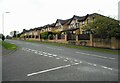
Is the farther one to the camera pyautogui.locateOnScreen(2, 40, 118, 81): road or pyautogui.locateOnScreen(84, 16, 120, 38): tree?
pyautogui.locateOnScreen(84, 16, 120, 38): tree

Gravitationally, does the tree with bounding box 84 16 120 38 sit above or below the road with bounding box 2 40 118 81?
above

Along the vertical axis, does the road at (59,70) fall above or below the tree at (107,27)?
below

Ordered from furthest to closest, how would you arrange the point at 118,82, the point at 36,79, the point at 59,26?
the point at 59,26
the point at 36,79
the point at 118,82

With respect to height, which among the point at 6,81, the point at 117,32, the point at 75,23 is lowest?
the point at 6,81

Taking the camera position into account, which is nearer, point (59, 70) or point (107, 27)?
point (59, 70)

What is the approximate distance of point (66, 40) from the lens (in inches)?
1674

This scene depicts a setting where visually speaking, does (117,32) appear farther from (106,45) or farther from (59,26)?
(59,26)

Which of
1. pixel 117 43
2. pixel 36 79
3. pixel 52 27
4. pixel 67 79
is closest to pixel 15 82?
pixel 36 79

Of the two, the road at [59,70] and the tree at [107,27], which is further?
the tree at [107,27]

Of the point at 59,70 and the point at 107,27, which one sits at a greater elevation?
the point at 107,27

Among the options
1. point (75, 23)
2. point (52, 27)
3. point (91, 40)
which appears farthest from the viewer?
point (52, 27)

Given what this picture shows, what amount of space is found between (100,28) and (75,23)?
97.7ft

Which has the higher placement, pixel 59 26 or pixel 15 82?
pixel 59 26

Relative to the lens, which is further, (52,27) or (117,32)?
(52,27)
